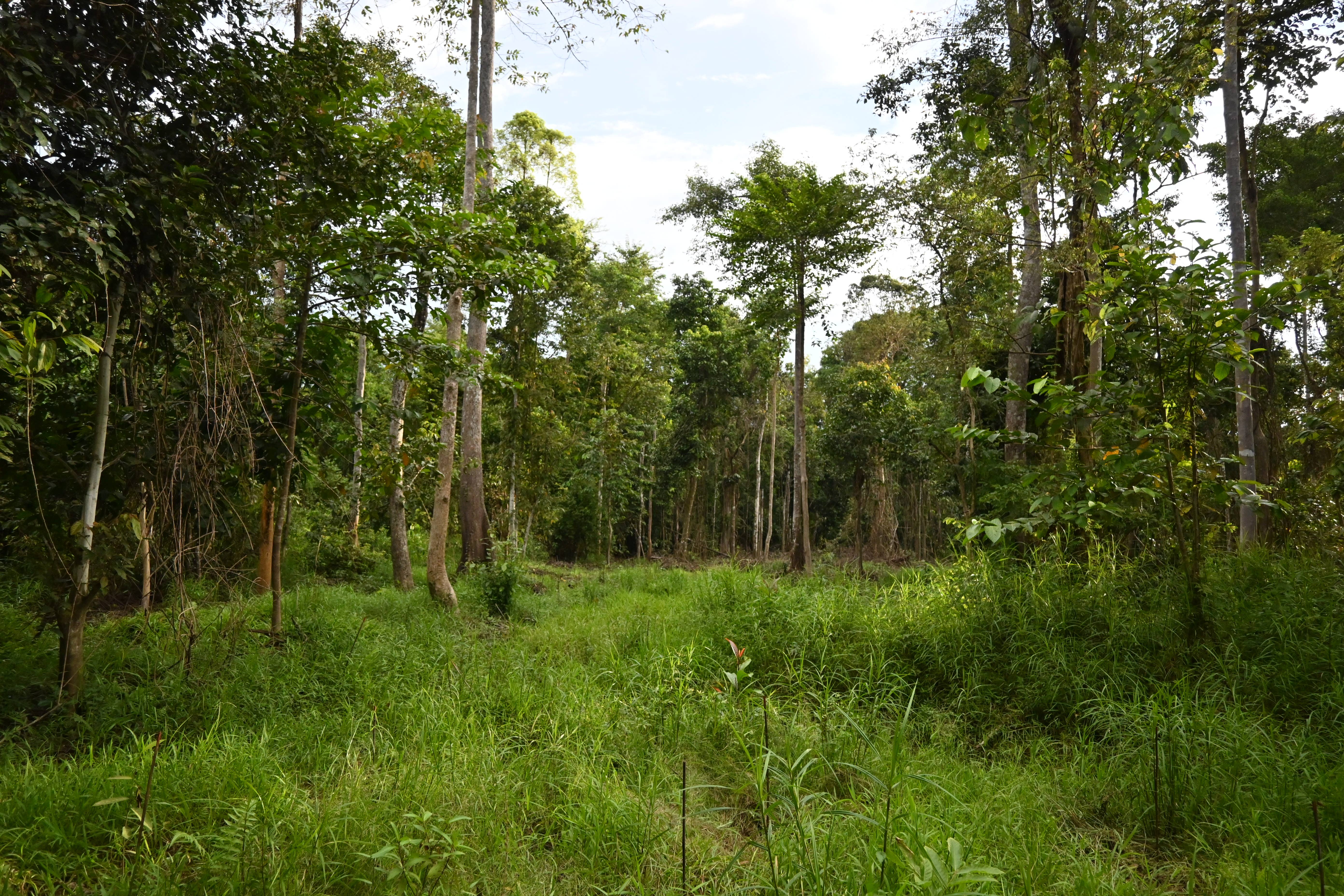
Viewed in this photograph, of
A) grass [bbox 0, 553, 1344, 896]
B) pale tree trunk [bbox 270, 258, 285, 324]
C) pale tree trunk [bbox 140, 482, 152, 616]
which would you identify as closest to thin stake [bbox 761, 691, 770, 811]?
grass [bbox 0, 553, 1344, 896]

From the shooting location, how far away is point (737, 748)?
365 cm

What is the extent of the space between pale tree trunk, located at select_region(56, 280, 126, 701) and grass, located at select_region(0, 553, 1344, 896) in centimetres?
20

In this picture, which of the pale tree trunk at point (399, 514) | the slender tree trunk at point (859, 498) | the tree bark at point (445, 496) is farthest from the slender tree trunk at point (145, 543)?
the slender tree trunk at point (859, 498)

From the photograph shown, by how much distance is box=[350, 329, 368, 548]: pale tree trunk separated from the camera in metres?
5.39

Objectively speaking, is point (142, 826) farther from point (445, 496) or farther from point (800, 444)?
point (800, 444)

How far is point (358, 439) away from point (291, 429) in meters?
0.72

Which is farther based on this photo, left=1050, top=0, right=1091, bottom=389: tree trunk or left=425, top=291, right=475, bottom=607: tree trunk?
left=425, top=291, right=475, bottom=607: tree trunk

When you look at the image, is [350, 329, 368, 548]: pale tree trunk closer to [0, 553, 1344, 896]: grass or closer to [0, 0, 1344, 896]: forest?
[0, 0, 1344, 896]: forest

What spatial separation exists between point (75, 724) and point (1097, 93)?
6467 mm

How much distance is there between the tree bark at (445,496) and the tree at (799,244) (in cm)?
641

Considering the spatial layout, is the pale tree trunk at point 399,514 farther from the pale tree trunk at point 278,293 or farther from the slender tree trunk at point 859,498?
the slender tree trunk at point 859,498

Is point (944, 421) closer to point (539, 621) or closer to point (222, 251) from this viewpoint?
point (539, 621)

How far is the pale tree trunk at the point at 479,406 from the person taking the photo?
8.23 m

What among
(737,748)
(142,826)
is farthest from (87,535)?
(737,748)
